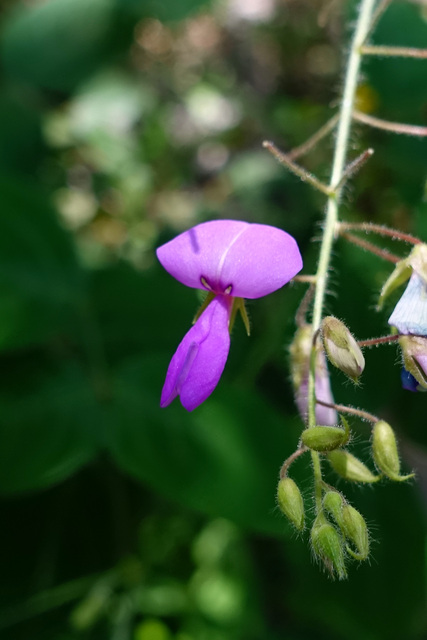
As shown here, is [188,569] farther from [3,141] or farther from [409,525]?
[3,141]

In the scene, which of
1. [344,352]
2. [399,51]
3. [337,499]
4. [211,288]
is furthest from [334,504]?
[399,51]

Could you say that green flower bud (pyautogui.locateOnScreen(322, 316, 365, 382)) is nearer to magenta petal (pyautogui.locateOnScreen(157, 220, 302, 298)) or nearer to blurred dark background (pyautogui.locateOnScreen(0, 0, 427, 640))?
magenta petal (pyautogui.locateOnScreen(157, 220, 302, 298))

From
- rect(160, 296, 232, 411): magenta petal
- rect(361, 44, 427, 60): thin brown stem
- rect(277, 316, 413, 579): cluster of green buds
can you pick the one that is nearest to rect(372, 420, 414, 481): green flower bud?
rect(277, 316, 413, 579): cluster of green buds

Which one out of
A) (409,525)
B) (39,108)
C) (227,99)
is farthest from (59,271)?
(227,99)

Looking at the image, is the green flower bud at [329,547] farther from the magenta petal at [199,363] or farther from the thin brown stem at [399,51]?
the thin brown stem at [399,51]

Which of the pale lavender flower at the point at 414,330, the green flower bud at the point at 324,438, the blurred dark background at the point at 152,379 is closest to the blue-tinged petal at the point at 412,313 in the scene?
the pale lavender flower at the point at 414,330

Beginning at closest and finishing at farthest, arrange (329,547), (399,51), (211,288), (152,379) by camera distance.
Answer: (329,547) → (211,288) → (399,51) → (152,379)

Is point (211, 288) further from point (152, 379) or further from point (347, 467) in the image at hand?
point (152, 379)
